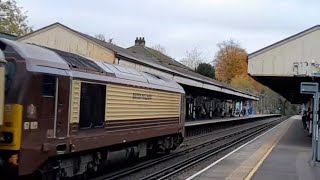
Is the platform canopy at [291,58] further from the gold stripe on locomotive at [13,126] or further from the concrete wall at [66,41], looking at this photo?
the gold stripe on locomotive at [13,126]

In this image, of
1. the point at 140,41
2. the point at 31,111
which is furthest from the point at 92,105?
the point at 140,41

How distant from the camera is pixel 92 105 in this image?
1283 cm

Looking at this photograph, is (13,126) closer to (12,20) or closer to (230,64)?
(12,20)

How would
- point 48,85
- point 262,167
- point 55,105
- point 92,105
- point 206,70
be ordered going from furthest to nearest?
point 206,70, point 262,167, point 92,105, point 55,105, point 48,85

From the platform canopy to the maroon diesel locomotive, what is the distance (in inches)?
465

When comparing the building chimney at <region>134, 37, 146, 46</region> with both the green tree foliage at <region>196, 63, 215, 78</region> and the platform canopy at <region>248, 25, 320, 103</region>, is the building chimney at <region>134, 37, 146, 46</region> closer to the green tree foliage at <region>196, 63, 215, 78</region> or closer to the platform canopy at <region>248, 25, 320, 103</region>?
the green tree foliage at <region>196, 63, 215, 78</region>

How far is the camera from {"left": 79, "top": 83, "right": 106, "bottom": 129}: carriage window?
40.1 ft

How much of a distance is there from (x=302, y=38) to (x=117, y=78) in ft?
51.2

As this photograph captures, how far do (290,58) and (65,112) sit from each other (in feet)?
62.3

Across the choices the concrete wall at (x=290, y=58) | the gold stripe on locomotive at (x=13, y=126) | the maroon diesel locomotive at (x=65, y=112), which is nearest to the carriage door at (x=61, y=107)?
the maroon diesel locomotive at (x=65, y=112)

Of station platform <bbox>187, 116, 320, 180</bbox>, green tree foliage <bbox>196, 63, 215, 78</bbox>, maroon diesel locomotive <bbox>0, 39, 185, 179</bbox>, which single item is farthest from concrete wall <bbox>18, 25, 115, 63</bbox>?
green tree foliage <bbox>196, 63, 215, 78</bbox>

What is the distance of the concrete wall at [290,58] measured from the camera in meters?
27.1

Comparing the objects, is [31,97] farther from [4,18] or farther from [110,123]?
[4,18]

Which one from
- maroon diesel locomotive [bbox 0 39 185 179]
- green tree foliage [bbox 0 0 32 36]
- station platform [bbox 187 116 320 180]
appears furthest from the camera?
green tree foliage [bbox 0 0 32 36]
